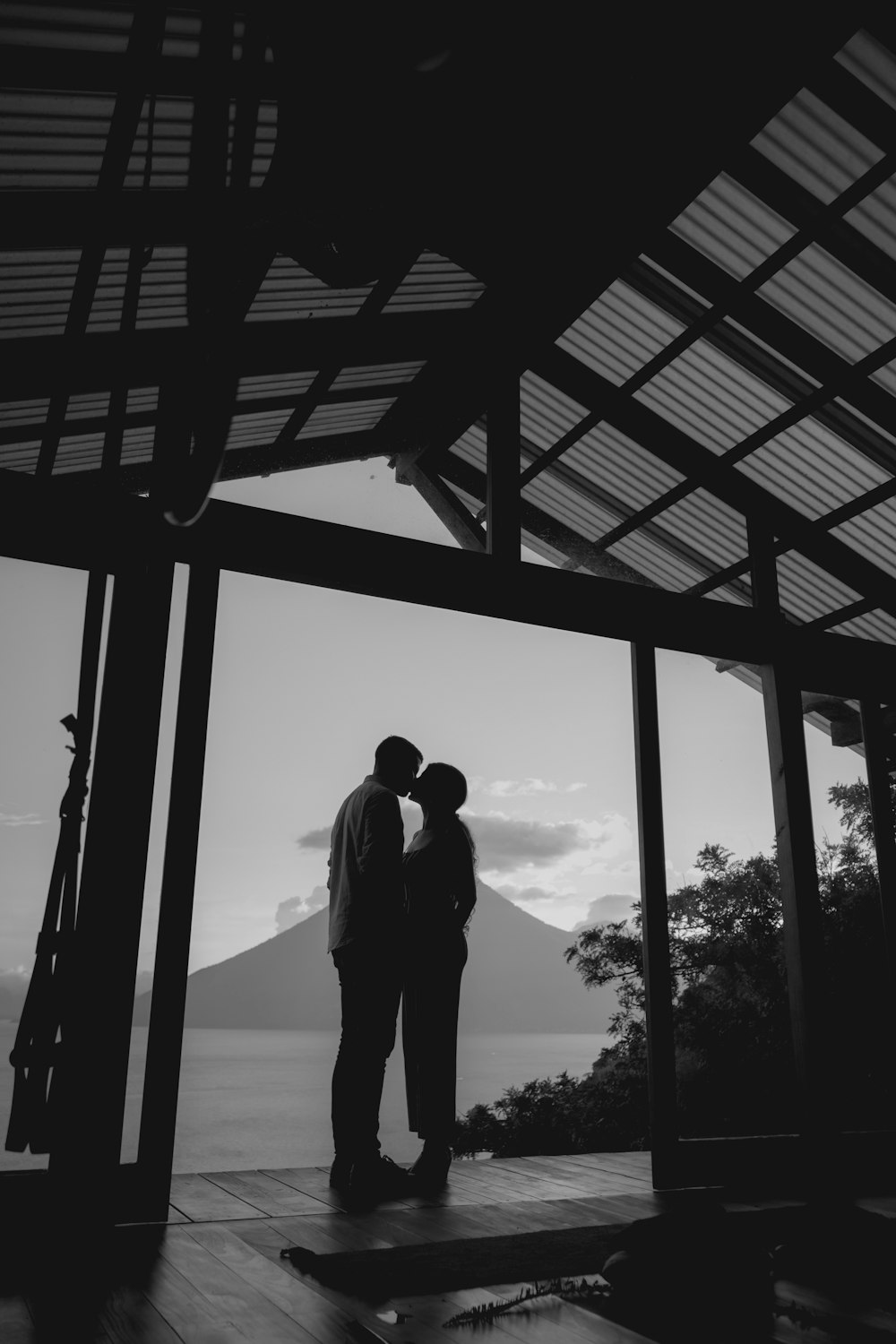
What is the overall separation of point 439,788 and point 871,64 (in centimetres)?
296

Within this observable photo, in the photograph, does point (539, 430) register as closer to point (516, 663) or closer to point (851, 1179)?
point (516, 663)

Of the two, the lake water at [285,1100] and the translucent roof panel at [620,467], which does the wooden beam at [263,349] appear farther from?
the lake water at [285,1100]

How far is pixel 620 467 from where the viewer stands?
489 centimetres

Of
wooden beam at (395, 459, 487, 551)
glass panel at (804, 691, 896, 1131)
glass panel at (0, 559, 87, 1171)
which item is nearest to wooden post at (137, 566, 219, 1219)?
glass panel at (0, 559, 87, 1171)

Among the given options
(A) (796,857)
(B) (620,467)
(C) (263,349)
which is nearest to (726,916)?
(A) (796,857)

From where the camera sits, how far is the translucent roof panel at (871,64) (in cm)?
296

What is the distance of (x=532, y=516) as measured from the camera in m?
5.26

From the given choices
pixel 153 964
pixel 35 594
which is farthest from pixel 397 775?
pixel 35 594

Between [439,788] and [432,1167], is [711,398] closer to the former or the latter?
[439,788]

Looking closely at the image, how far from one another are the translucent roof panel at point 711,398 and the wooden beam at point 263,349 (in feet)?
3.50

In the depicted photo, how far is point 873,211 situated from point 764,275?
46cm

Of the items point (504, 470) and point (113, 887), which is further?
point (504, 470)

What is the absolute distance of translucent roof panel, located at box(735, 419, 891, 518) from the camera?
429 cm

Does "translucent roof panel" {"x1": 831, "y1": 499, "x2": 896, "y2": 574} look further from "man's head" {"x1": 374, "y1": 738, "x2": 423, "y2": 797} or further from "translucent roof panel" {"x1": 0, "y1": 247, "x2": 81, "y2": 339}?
"translucent roof panel" {"x1": 0, "y1": 247, "x2": 81, "y2": 339}
